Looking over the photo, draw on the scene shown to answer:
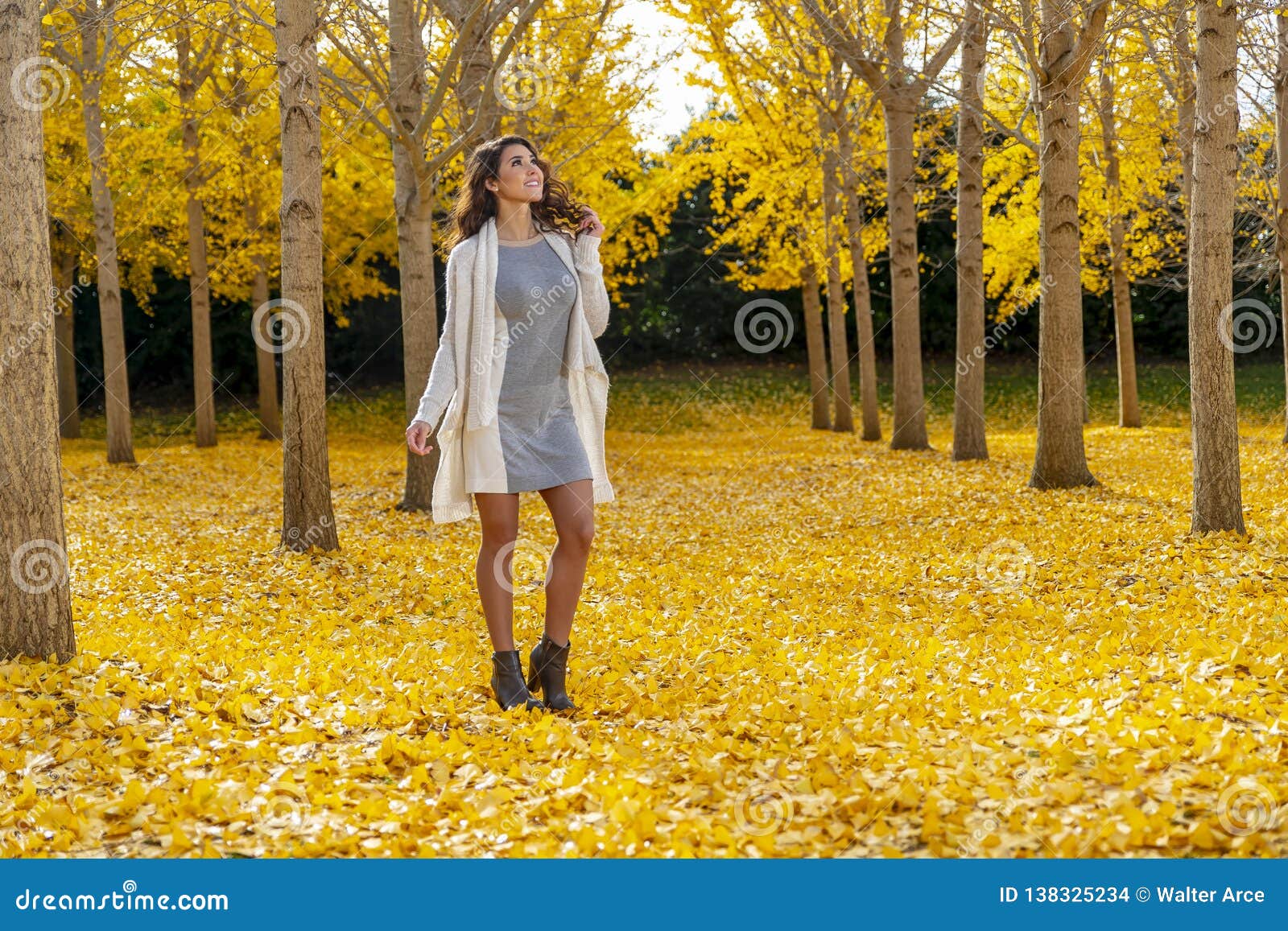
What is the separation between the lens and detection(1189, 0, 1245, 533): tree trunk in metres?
6.81

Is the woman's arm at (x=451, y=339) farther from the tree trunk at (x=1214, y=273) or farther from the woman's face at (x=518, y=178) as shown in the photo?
the tree trunk at (x=1214, y=273)

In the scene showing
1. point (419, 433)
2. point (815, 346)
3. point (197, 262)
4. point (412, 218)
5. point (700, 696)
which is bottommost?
point (700, 696)

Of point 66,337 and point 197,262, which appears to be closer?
point 197,262

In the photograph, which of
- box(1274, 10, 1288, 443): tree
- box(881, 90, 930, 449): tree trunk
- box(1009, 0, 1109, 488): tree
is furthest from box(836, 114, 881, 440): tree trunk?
box(1009, 0, 1109, 488): tree

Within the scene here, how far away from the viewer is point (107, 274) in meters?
13.8

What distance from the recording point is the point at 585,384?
13.6 feet

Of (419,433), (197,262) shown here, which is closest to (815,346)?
(197,262)

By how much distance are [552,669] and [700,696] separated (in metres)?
0.61

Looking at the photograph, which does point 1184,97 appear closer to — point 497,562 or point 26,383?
point 497,562

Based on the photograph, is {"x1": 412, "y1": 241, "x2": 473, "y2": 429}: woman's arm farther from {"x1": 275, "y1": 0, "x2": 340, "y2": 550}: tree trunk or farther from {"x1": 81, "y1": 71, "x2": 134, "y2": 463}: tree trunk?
{"x1": 81, "y1": 71, "x2": 134, "y2": 463}: tree trunk

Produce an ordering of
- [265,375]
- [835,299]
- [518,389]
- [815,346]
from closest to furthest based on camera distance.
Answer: [518,389] < [835,299] < [265,375] < [815,346]

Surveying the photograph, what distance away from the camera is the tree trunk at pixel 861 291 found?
16141mm

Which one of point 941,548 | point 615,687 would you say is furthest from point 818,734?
point 941,548

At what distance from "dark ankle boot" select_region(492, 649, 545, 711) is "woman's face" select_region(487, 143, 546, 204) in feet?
5.35
